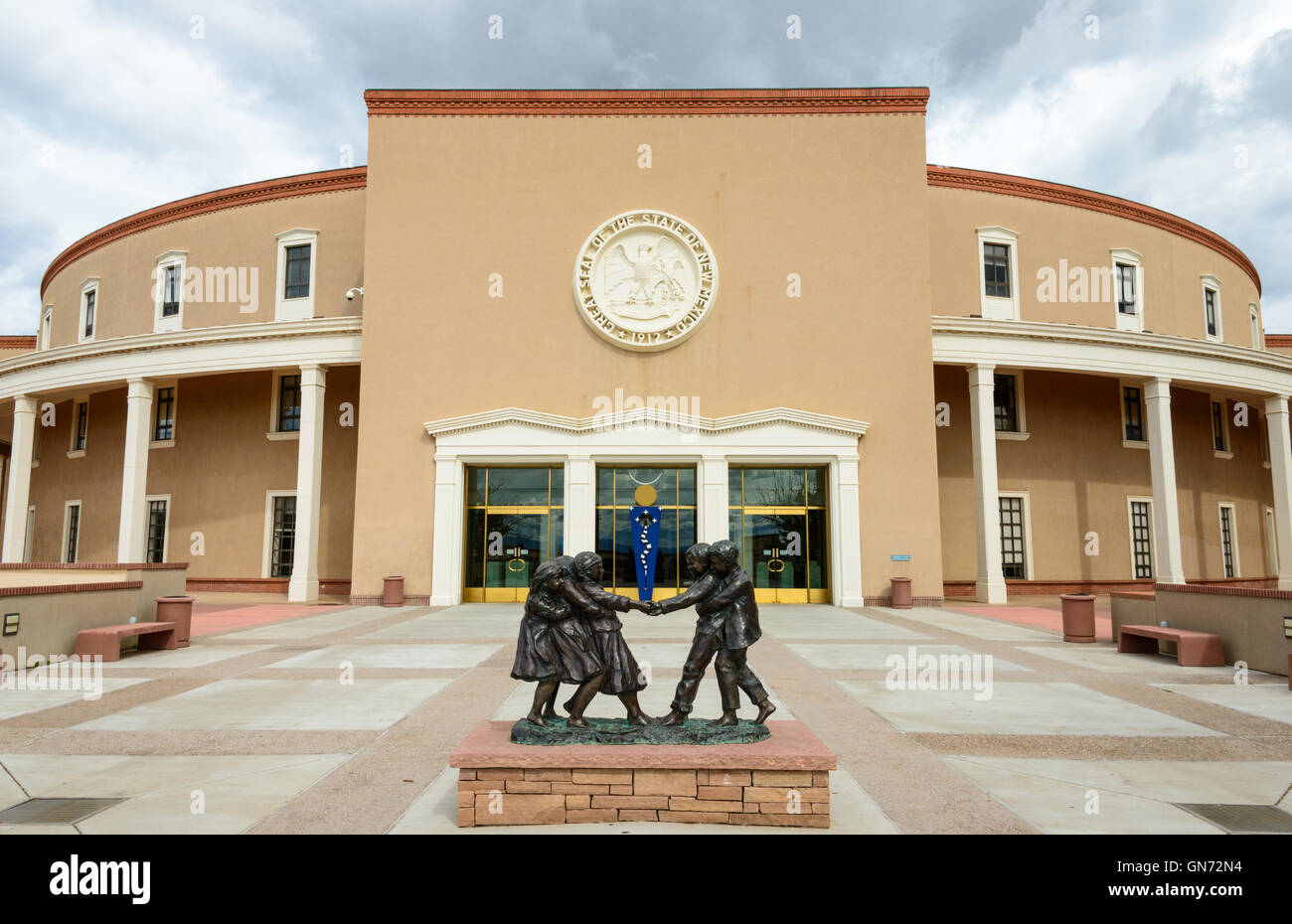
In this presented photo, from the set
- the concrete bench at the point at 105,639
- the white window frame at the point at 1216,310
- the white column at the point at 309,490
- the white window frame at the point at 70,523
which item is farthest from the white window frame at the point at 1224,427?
the white window frame at the point at 70,523

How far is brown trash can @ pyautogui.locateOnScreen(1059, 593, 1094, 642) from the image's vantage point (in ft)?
46.7

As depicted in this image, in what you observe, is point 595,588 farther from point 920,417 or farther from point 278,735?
point 920,417

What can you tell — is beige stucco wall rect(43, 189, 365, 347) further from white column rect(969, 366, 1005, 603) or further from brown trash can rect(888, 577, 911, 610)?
white column rect(969, 366, 1005, 603)

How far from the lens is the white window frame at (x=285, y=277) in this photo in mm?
27078

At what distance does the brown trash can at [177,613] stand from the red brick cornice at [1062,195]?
2476cm

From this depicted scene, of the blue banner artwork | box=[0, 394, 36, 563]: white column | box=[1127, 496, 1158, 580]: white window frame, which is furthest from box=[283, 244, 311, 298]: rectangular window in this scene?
box=[1127, 496, 1158, 580]: white window frame

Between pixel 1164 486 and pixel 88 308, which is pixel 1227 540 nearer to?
pixel 1164 486

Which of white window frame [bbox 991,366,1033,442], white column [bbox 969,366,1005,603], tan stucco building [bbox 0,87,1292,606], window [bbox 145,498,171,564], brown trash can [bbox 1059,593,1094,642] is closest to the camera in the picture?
brown trash can [bbox 1059,593,1094,642]

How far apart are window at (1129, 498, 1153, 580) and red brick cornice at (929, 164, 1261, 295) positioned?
34.1ft

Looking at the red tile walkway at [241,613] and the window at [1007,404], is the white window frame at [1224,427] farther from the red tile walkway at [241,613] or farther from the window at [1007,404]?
the red tile walkway at [241,613]

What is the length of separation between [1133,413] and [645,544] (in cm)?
1819

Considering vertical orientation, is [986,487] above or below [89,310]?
below

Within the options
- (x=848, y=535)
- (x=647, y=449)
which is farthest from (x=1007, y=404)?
(x=647, y=449)

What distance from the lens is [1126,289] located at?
→ 28.6 meters
